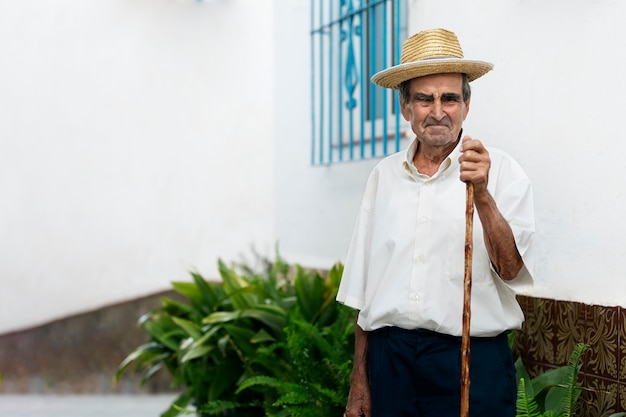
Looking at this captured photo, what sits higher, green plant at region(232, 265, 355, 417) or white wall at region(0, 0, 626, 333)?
white wall at region(0, 0, 626, 333)

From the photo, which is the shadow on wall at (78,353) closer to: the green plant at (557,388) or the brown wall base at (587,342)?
the brown wall base at (587,342)

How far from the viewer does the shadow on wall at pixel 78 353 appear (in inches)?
291

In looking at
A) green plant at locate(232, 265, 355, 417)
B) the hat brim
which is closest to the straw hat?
the hat brim

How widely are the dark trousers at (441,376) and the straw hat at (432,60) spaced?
2.21 ft

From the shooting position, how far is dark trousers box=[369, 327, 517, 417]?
2.44 metres

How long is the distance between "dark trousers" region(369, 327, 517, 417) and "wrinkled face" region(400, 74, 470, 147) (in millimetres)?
510

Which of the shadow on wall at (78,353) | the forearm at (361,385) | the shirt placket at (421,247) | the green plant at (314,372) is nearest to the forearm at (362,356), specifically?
the forearm at (361,385)

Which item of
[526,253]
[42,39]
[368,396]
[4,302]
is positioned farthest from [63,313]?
[526,253]

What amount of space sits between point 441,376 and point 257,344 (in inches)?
86.5

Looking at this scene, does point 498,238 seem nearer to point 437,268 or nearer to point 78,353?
point 437,268

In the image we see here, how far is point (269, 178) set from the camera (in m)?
8.15

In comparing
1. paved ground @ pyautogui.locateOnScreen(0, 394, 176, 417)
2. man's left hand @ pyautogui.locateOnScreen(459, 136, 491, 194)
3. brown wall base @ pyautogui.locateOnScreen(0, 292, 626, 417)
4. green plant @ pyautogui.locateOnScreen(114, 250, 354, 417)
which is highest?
man's left hand @ pyautogui.locateOnScreen(459, 136, 491, 194)

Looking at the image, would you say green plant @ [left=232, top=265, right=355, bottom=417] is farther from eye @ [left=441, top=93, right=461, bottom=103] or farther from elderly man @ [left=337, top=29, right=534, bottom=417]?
eye @ [left=441, top=93, right=461, bottom=103]

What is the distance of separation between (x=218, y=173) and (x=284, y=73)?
75.5 inches
